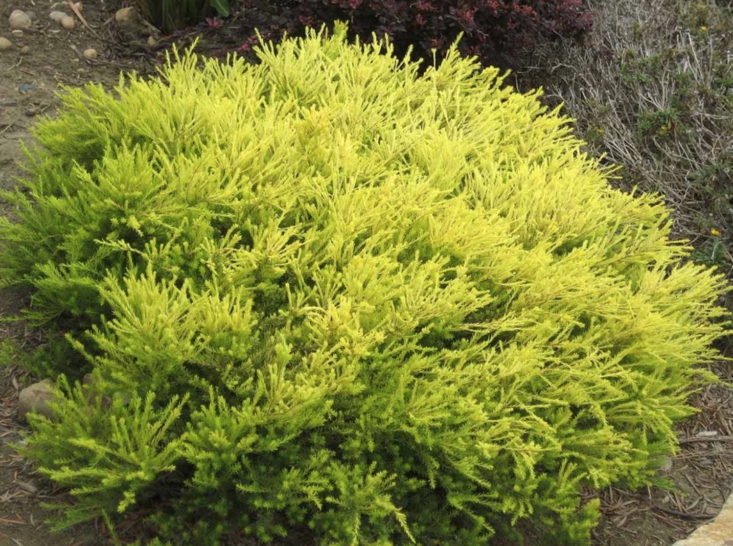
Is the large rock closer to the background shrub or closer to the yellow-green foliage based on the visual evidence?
the yellow-green foliage

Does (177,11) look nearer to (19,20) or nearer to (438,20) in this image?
(19,20)

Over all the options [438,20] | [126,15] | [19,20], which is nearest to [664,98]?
[438,20]

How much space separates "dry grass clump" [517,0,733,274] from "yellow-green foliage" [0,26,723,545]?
1.33 meters

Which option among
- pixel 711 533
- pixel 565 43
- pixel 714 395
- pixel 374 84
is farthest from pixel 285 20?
pixel 711 533

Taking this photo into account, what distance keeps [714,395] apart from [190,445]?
8.72 feet

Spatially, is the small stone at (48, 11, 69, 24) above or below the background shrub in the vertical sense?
below

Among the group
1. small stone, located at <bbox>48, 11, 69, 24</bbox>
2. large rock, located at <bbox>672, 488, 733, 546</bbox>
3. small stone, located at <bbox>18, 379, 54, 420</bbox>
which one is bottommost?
small stone, located at <bbox>48, 11, 69, 24</bbox>

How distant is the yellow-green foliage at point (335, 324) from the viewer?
2.35 m

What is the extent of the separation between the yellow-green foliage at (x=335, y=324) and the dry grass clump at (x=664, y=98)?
1.33m

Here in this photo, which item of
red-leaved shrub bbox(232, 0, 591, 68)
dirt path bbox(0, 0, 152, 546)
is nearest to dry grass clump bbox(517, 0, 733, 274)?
red-leaved shrub bbox(232, 0, 591, 68)

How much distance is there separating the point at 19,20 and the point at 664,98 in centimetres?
434

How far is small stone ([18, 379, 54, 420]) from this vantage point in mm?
2693

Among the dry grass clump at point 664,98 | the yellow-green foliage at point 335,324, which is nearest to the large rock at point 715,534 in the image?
the yellow-green foliage at point 335,324

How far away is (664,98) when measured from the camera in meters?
4.98
